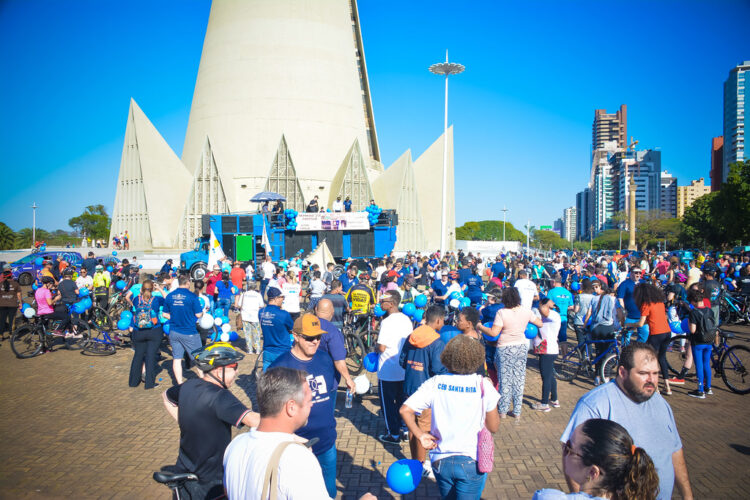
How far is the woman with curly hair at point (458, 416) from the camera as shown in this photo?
2.81 metres

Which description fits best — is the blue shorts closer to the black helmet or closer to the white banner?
the black helmet

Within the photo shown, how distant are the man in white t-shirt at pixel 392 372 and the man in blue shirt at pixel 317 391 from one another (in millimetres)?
1592

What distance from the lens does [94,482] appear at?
4.63 meters

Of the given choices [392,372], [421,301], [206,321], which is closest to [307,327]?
[392,372]

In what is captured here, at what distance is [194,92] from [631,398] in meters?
45.5

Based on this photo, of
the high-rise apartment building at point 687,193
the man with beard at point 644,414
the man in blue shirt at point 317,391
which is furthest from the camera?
the high-rise apartment building at point 687,193

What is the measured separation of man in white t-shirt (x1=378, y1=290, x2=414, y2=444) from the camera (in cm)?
511

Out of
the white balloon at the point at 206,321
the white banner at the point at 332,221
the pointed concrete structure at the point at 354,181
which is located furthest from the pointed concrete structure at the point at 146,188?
the white balloon at the point at 206,321

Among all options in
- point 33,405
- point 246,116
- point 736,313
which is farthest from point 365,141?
point 33,405

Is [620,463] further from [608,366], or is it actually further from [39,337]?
[39,337]

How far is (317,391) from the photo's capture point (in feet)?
11.3

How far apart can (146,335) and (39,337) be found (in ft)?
15.3

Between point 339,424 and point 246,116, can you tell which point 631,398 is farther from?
point 246,116

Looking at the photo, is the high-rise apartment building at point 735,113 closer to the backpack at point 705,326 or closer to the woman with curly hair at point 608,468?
the backpack at point 705,326
